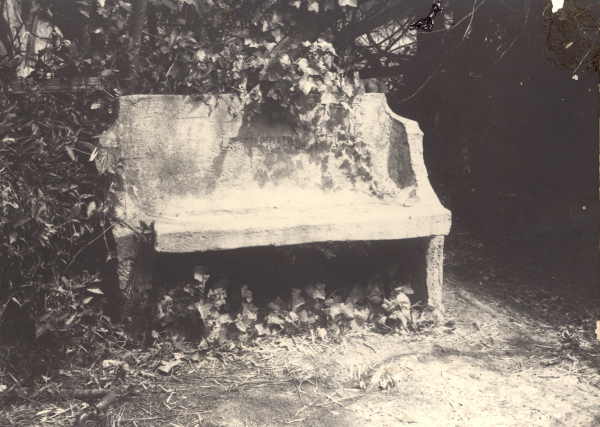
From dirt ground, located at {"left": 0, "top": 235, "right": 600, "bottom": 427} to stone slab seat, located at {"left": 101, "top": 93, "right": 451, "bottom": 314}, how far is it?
49 cm

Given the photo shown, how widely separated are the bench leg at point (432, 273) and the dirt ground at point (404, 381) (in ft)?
0.54

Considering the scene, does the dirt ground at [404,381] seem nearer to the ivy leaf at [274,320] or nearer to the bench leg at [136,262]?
the ivy leaf at [274,320]

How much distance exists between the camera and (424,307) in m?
3.83

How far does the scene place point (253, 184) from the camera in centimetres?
390

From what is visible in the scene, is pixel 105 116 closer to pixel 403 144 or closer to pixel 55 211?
pixel 55 211

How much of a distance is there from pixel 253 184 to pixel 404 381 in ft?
4.88

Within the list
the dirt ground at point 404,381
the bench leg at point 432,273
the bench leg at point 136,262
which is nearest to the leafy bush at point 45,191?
the bench leg at point 136,262

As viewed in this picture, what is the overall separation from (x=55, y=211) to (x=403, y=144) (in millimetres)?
2132

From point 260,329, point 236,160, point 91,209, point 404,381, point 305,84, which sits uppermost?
point 305,84

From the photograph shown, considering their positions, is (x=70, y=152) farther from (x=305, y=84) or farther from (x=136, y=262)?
(x=305, y=84)

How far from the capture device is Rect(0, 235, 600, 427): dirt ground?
283 centimetres

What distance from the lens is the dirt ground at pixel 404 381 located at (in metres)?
2.83

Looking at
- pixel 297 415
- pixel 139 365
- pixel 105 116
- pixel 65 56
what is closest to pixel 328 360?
pixel 297 415

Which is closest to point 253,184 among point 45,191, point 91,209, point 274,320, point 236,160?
point 236,160
